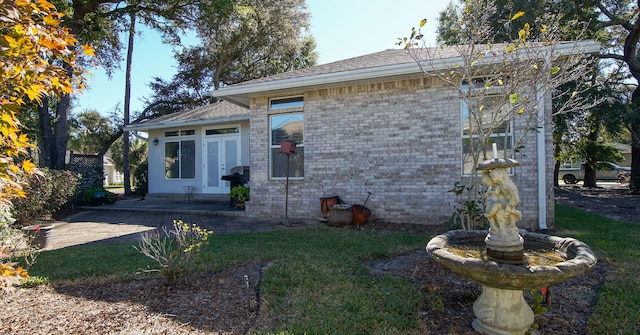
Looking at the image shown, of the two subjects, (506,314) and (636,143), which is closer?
(506,314)

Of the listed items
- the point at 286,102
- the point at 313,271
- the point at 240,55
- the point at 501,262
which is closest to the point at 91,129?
the point at 240,55

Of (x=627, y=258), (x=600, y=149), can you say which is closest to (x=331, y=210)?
(x=627, y=258)

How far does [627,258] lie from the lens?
14.8 ft

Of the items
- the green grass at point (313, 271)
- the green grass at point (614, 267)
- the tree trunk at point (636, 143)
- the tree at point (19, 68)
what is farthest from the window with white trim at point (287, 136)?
the tree trunk at point (636, 143)

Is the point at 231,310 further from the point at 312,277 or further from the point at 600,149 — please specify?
the point at 600,149

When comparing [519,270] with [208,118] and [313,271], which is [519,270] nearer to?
[313,271]

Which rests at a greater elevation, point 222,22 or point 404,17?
point 222,22

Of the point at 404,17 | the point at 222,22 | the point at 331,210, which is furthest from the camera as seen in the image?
the point at 222,22

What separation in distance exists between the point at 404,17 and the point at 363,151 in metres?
2.79

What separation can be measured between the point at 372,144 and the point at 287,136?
216 cm

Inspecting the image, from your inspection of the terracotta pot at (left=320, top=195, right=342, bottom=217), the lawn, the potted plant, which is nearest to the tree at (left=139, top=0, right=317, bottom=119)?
the potted plant

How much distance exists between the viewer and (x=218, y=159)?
11.8 metres

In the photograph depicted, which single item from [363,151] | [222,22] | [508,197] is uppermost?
[222,22]

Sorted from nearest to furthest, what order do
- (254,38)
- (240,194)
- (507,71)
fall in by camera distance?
1. (507,71)
2. (240,194)
3. (254,38)
